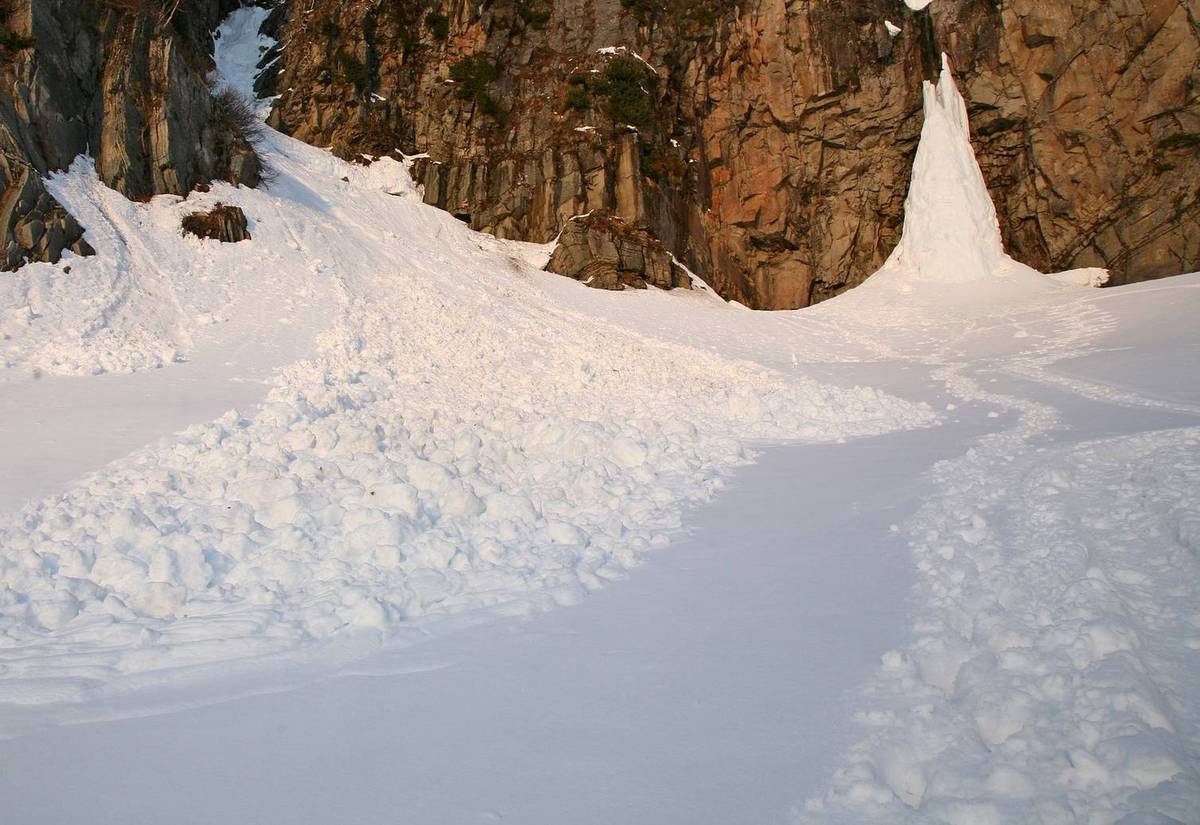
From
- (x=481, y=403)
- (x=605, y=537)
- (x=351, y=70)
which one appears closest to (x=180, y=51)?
(x=351, y=70)

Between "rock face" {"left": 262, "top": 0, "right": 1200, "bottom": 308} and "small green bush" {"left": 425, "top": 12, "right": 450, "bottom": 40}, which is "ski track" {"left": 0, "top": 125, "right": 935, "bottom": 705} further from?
"small green bush" {"left": 425, "top": 12, "right": 450, "bottom": 40}

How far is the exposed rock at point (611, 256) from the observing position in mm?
26078

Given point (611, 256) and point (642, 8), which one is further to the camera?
point (642, 8)

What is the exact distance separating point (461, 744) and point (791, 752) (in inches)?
60.8

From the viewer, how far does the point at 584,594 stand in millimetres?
4504

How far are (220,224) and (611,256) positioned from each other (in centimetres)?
1443

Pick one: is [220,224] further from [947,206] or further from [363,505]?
[947,206]

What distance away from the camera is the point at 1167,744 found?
2.47 meters

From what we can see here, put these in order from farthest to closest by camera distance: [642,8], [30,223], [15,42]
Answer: [642,8], [15,42], [30,223]

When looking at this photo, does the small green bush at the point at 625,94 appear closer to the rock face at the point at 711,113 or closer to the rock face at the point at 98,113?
the rock face at the point at 711,113

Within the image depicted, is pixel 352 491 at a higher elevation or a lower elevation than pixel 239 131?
lower

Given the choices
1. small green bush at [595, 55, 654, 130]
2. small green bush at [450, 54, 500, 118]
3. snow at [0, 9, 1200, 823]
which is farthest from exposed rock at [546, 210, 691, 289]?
snow at [0, 9, 1200, 823]

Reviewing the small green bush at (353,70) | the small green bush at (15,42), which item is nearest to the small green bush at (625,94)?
the small green bush at (353,70)

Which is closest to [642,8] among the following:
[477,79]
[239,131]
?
[477,79]
